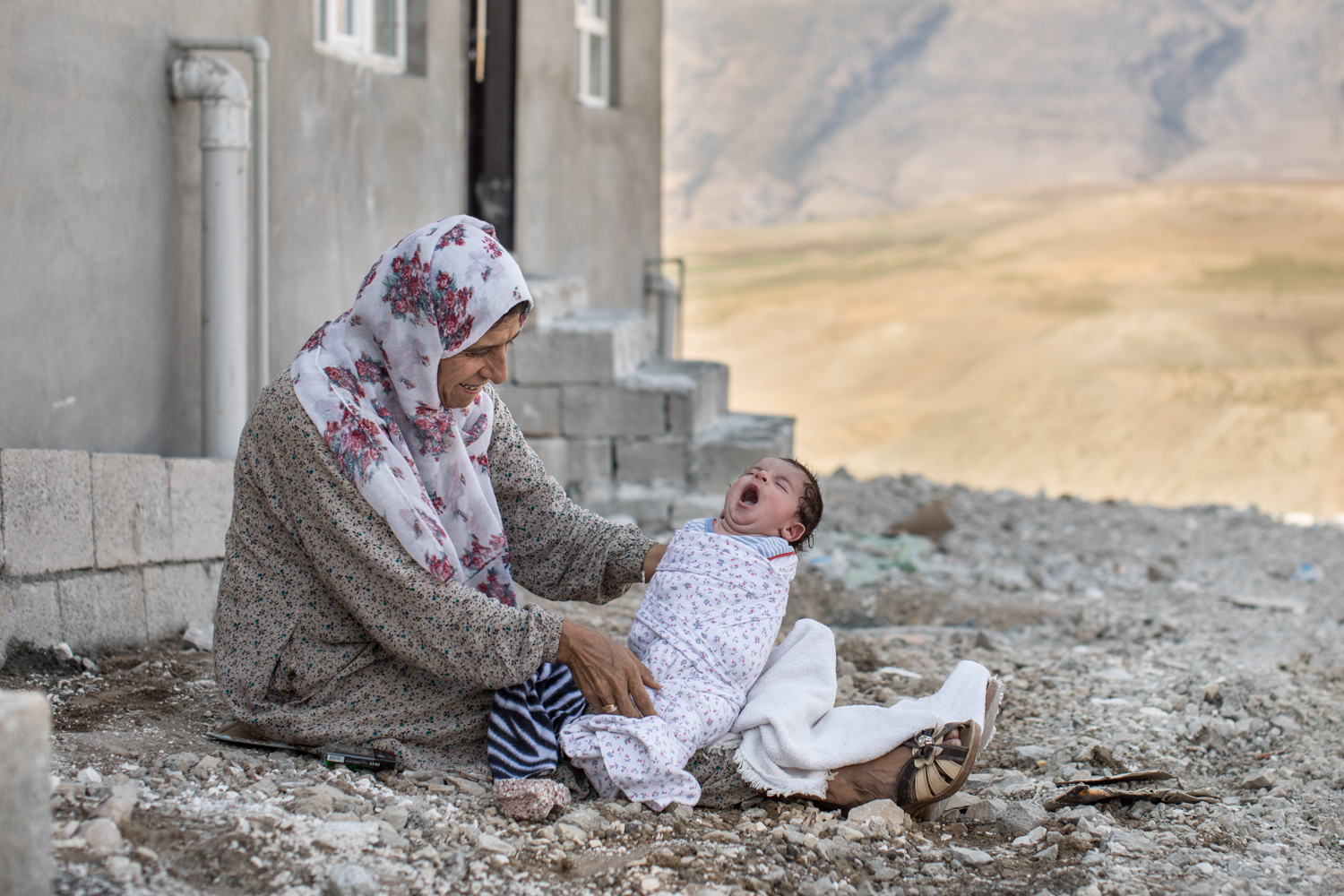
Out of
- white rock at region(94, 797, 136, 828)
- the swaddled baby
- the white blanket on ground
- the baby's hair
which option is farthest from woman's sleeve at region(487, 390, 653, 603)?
white rock at region(94, 797, 136, 828)

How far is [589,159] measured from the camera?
9.02 meters

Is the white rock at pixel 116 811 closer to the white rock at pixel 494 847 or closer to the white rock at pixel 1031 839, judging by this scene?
Answer: the white rock at pixel 494 847

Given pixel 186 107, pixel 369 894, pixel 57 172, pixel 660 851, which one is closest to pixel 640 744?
pixel 660 851

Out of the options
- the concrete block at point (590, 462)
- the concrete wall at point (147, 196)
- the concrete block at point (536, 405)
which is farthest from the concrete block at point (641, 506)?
the concrete wall at point (147, 196)

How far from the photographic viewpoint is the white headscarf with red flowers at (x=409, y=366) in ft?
8.90

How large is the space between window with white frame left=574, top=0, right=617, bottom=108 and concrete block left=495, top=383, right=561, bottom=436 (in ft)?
9.74

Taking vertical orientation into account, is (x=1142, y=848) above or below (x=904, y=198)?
below

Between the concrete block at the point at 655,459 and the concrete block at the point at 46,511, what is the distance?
362 centimetres

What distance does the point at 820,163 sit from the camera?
219ft

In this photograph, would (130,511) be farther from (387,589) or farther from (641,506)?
(641,506)

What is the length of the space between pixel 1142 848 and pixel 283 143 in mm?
4269

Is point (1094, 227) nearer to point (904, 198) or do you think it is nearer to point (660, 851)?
point (904, 198)

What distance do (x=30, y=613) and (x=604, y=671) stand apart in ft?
6.40

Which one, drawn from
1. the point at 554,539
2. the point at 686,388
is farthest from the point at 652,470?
the point at 554,539
